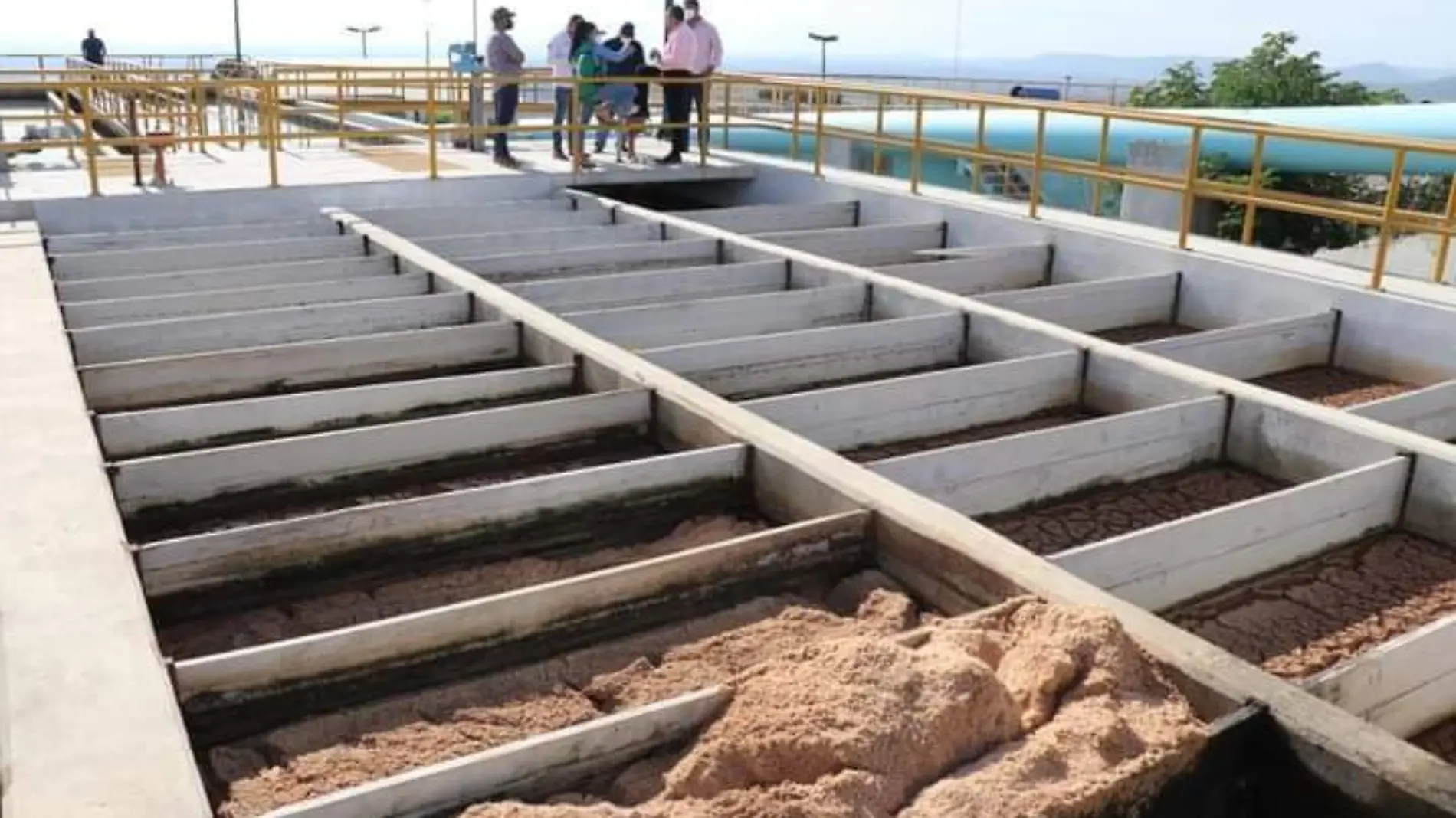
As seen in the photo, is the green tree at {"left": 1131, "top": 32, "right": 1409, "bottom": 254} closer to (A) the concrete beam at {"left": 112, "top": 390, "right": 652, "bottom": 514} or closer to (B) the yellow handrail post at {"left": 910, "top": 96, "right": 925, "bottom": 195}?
(B) the yellow handrail post at {"left": 910, "top": 96, "right": 925, "bottom": 195}

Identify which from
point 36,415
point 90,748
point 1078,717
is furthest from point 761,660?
point 36,415

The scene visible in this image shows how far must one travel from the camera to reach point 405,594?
4746 millimetres

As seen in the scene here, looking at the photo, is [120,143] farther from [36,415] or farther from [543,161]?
[36,415]

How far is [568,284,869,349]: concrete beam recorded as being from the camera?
7895 mm

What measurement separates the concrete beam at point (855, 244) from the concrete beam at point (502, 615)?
235 inches

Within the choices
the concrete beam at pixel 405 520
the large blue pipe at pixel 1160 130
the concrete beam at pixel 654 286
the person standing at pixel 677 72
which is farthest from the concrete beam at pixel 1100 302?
the large blue pipe at pixel 1160 130

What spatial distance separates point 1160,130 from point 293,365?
1655 cm

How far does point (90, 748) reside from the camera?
130 inches

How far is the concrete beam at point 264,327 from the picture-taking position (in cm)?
714

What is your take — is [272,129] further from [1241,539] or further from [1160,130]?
[1160,130]

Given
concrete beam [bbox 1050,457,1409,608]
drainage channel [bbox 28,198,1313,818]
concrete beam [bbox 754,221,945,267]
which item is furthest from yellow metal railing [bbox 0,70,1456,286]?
concrete beam [bbox 1050,457,1409,608]

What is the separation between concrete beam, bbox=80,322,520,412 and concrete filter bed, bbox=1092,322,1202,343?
4.11 m

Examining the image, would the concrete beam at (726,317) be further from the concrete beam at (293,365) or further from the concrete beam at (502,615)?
the concrete beam at (502,615)

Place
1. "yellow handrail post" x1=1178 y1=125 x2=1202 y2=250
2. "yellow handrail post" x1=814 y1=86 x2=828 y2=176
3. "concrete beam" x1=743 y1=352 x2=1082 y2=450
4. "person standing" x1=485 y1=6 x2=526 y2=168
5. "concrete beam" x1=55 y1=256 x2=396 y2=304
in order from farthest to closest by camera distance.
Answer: "person standing" x1=485 y1=6 x2=526 y2=168
"yellow handrail post" x1=814 y1=86 x2=828 y2=176
"yellow handrail post" x1=1178 y1=125 x2=1202 y2=250
"concrete beam" x1=55 y1=256 x2=396 y2=304
"concrete beam" x1=743 y1=352 x2=1082 y2=450
